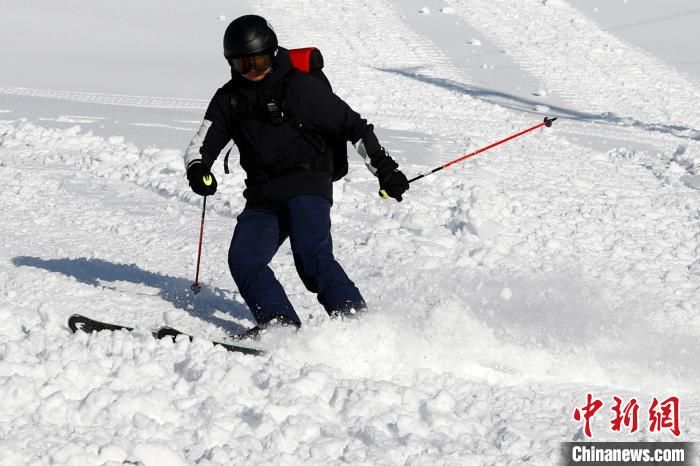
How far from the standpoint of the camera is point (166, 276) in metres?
6.32

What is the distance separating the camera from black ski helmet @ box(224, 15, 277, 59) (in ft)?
14.8

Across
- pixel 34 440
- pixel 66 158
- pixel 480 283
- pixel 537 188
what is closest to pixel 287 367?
pixel 34 440

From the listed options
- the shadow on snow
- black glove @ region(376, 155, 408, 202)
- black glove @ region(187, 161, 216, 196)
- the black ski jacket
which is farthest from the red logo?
the shadow on snow

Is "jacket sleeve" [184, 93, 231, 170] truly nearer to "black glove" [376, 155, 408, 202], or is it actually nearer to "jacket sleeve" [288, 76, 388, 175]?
"jacket sleeve" [288, 76, 388, 175]

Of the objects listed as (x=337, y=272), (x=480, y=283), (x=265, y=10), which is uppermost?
(x=265, y=10)

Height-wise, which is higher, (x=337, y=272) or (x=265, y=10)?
(x=265, y=10)

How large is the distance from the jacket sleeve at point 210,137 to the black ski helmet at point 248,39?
14.9 inches

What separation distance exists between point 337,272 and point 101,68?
11090 mm

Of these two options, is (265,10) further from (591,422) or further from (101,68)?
(591,422)

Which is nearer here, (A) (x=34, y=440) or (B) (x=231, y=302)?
(A) (x=34, y=440)

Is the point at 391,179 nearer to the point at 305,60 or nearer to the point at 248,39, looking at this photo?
the point at 305,60
